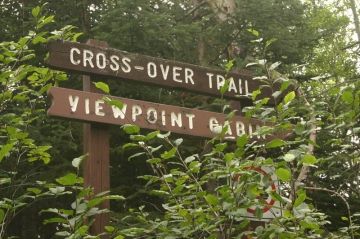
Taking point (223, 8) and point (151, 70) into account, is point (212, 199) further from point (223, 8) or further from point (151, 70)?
point (223, 8)

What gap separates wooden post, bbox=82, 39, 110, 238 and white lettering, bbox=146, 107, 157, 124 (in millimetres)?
358

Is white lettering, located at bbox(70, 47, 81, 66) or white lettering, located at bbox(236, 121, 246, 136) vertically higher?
white lettering, located at bbox(70, 47, 81, 66)

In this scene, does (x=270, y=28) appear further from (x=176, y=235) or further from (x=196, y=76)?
(x=176, y=235)

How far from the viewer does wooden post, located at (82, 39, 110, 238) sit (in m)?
3.61

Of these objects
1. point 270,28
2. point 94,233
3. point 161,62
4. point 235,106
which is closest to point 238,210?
point 94,233

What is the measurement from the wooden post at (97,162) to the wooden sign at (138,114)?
0.43 ft

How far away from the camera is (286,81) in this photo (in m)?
2.68

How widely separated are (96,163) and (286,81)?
1.73 meters

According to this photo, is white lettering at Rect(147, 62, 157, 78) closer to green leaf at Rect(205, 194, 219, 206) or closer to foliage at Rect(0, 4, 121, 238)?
foliage at Rect(0, 4, 121, 238)

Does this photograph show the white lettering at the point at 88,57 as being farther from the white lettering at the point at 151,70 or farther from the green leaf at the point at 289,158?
the green leaf at the point at 289,158

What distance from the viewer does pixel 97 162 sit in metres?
3.78

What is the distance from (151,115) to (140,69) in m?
0.49

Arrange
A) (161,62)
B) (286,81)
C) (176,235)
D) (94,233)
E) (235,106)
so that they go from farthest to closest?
(235,106), (161,62), (94,233), (286,81), (176,235)

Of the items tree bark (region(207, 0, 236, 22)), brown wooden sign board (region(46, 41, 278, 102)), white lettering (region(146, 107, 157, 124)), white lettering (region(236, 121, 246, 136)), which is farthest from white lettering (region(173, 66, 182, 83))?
tree bark (region(207, 0, 236, 22))
